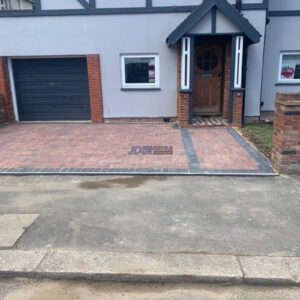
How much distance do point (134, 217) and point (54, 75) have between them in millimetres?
8447

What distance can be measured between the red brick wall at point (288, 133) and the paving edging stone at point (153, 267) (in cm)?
271

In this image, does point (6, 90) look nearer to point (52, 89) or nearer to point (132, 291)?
point (52, 89)

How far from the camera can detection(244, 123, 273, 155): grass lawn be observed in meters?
7.60

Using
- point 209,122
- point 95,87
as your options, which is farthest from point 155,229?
point 95,87

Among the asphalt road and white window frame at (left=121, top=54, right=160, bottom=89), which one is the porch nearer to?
white window frame at (left=121, top=54, right=160, bottom=89)

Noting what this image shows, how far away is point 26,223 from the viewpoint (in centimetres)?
387

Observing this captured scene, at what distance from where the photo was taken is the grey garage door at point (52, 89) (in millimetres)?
10891

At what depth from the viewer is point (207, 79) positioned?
10.8 metres

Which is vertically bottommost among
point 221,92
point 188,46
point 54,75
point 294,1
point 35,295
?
point 35,295

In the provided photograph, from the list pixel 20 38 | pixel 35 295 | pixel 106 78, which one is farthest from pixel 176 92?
pixel 35 295

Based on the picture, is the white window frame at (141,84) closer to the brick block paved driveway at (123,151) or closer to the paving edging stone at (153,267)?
the brick block paved driveway at (123,151)

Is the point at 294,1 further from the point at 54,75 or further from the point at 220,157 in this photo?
the point at 54,75

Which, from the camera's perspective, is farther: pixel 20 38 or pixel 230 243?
pixel 20 38

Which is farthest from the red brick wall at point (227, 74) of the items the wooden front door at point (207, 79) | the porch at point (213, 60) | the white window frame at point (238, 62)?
the white window frame at point (238, 62)
